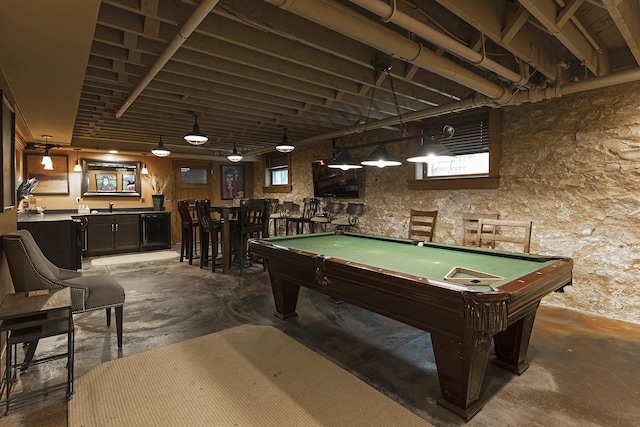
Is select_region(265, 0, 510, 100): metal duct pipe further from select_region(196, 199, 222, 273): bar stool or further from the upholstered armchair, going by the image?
select_region(196, 199, 222, 273): bar stool

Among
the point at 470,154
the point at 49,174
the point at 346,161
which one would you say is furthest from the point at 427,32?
the point at 49,174

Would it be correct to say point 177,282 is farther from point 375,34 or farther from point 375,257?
point 375,34

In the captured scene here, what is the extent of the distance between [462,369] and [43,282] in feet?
9.77

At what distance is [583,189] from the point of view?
362 cm

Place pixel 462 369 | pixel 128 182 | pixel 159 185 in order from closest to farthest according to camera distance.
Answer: pixel 462 369 → pixel 128 182 → pixel 159 185

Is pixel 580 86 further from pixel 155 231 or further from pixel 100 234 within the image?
pixel 100 234

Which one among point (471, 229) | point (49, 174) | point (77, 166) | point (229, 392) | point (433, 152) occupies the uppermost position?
point (77, 166)

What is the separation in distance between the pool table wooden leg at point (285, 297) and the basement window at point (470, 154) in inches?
108

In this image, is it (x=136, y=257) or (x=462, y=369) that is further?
(x=136, y=257)

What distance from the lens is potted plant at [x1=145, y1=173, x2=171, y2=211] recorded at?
26.1ft

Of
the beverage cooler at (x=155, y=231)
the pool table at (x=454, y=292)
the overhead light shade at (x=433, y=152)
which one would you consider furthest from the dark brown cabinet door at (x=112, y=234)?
the overhead light shade at (x=433, y=152)

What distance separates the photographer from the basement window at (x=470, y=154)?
4316 mm

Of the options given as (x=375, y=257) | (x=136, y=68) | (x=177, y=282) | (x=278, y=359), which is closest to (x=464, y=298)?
(x=375, y=257)

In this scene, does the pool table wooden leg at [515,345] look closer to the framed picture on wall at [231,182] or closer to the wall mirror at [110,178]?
the framed picture on wall at [231,182]
